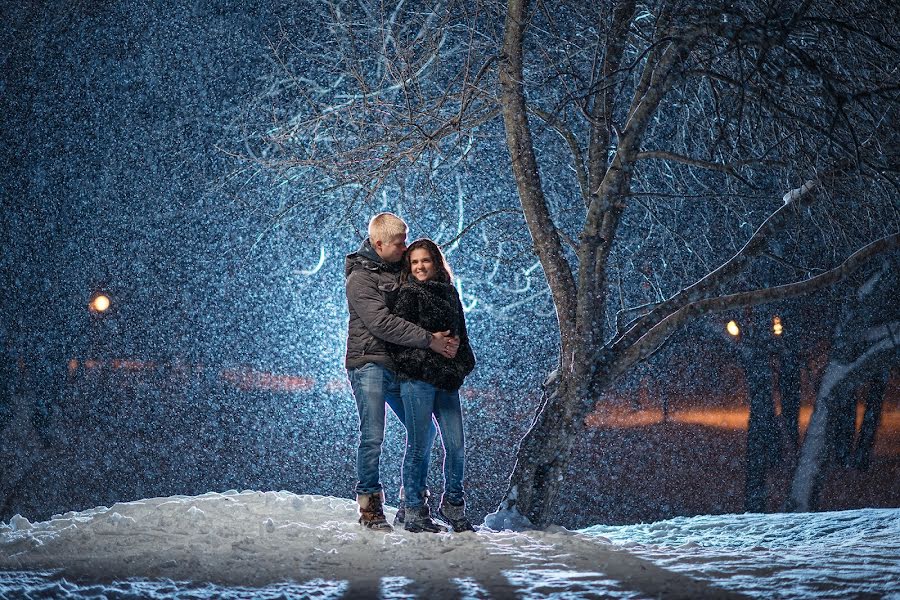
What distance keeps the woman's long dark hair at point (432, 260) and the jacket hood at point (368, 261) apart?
0.36 feet

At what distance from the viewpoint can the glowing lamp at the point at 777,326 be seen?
13598 mm

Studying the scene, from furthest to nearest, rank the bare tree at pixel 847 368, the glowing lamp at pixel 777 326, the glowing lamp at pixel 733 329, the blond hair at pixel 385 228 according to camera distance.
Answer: the glowing lamp at pixel 733 329, the glowing lamp at pixel 777 326, the bare tree at pixel 847 368, the blond hair at pixel 385 228

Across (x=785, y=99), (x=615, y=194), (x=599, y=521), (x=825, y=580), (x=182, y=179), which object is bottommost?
(x=599, y=521)

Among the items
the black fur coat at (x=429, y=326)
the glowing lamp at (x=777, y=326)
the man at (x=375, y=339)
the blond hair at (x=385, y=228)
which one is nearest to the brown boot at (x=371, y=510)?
the man at (x=375, y=339)

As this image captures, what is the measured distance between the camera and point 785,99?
Answer: 6066mm

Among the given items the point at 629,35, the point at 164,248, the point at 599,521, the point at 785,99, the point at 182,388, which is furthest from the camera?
the point at 182,388

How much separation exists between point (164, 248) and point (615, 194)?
14.3m

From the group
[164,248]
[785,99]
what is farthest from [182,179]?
[785,99]

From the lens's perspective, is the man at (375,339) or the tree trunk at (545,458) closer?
the man at (375,339)

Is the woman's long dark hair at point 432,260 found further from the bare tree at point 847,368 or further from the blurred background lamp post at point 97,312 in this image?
the blurred background lamp post at point 97,312

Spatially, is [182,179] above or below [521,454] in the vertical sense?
above

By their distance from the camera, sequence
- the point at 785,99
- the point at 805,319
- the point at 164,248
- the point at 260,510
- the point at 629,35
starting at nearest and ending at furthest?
the point at 260,510, the point at 785,99, the point at 629,35, the point at 805,319, the point at 164,248

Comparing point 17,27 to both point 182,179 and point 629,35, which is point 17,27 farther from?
point 629,35

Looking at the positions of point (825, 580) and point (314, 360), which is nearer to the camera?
point (825, 580)
